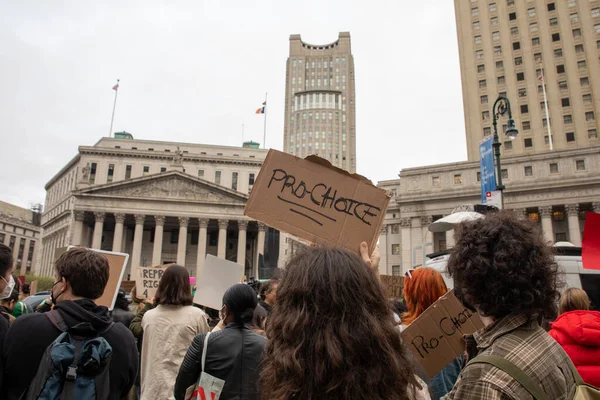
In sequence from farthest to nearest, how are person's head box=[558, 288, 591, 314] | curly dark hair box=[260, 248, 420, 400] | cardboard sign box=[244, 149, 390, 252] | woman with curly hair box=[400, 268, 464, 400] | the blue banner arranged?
the blue banner < person's head box=[558, 288, 591, 314] < woman with curly hair box=[400, 268, 464, 400] < cardboard sign box=[244, 149, 390, 252] < curly dark hair box=[260, 248, 420, 400]

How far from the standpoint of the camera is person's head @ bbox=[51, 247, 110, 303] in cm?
310

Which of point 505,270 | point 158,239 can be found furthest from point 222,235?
point 505,270

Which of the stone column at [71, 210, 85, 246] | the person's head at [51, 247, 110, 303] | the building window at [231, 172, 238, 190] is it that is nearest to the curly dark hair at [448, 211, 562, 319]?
the person's head at [51, 247, 110, 303]

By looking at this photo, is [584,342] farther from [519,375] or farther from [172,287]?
[172,287]

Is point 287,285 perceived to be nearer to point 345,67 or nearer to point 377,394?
point 377,394

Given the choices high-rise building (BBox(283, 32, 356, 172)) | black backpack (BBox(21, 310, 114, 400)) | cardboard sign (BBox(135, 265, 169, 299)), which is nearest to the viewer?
black backpack (BBox(21, 310, 114, 400))

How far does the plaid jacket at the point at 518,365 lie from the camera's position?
170 centimetres

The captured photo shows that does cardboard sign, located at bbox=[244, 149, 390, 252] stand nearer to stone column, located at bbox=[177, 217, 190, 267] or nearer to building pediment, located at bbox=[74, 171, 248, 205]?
stone column, located at bbox=[177, 217, 190, 267]

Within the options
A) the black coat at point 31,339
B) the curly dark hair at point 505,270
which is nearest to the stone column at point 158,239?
the black coat at point 31,339

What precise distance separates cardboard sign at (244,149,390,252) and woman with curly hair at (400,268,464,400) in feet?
2.61

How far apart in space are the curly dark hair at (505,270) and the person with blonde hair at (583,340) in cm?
181

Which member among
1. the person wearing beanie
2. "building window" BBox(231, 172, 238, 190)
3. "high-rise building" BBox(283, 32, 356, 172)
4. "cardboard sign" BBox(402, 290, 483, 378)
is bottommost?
the person wearing beanie

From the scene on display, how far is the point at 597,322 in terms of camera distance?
366 centimetres

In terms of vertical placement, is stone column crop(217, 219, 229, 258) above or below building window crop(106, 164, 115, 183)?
below
